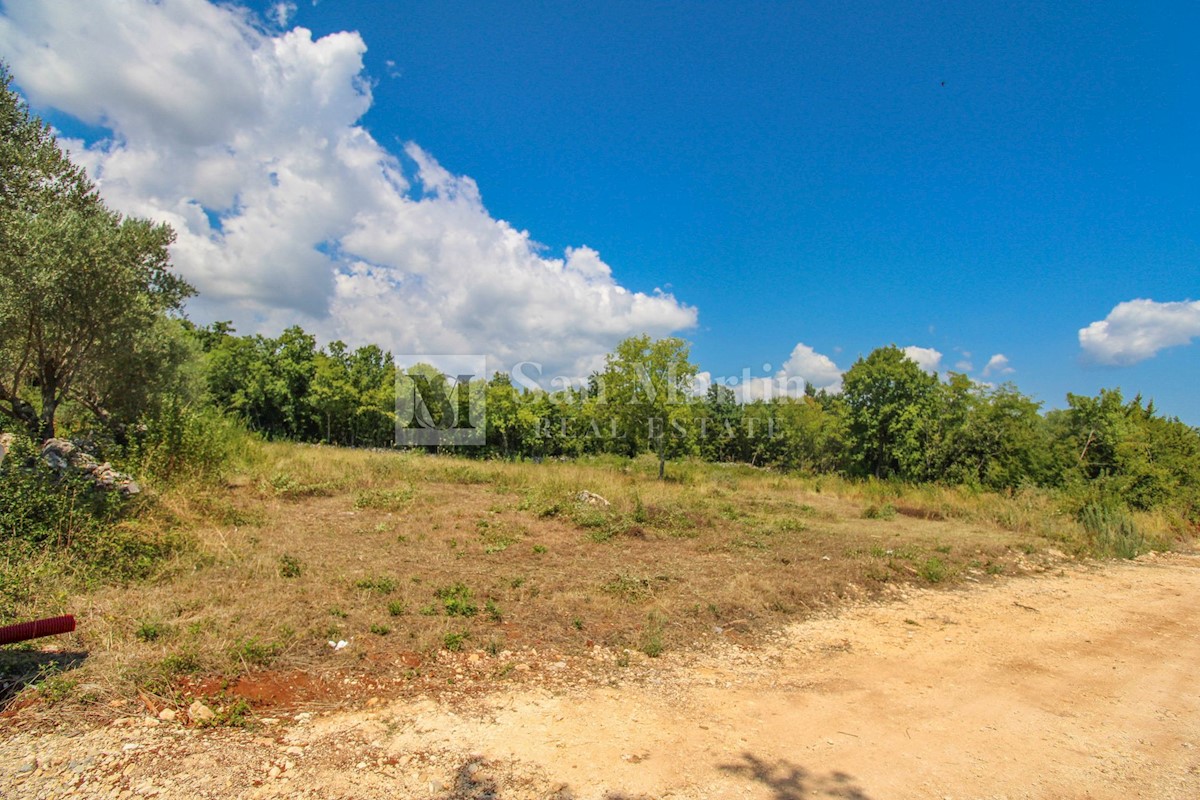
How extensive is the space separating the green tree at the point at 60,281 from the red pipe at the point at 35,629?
7.02m

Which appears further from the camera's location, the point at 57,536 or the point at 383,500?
the point at 383,500

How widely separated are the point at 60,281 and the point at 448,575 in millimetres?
7655

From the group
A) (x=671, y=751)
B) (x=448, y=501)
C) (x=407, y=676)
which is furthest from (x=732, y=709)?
(x=448, y=501)

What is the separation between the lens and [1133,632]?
22.7ft

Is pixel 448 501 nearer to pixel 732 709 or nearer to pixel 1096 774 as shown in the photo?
pixel 732 709

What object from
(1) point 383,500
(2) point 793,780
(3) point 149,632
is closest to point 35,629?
(3) point 149,632

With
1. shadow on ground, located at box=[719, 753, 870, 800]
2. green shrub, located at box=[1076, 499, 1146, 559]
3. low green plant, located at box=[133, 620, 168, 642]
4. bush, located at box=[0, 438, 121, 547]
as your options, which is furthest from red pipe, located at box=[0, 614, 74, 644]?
green shrub, located at box=[1076, 499, 1146, 559]

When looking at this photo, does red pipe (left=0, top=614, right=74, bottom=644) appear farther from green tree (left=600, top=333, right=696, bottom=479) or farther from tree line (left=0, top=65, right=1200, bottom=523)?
green tree (left=600, top=333, right=696, bottom=479)

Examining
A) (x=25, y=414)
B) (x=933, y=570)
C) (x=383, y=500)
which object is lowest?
(x=933, y=570)

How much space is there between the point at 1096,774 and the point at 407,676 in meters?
5.12

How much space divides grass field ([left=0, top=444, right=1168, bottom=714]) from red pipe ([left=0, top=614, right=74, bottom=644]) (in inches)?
23.6

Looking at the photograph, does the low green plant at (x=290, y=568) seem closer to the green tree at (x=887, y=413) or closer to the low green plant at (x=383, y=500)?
the low green plant at (x=383, y=500)

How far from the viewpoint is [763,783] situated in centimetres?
344

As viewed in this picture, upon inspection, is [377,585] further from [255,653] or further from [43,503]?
[43,503]
